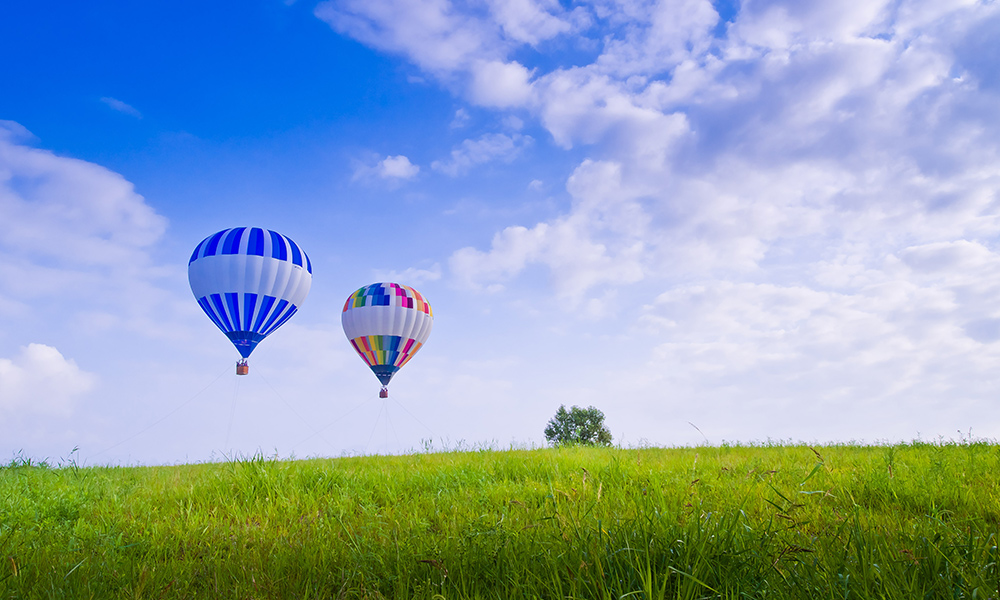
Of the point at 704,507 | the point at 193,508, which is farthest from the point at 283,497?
the point at 704,507

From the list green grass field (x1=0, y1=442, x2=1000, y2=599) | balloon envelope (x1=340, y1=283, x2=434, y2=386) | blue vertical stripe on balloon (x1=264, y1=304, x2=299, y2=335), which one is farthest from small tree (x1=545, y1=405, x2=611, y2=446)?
green grass field (x1=0, y1=442, x2=1000, y2=599)

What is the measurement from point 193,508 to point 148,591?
264 centimetres

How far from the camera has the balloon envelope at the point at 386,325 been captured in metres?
28.3

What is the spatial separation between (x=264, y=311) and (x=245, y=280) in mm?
1653

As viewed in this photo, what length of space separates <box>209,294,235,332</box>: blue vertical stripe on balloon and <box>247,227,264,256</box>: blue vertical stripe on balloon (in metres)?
2.33

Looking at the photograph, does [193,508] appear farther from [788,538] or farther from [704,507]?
[788,538]

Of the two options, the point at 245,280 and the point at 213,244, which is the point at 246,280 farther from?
the point at 213,244

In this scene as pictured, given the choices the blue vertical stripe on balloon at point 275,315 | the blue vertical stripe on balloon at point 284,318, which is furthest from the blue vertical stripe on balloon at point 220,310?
the blue vertical stripe on balloon at point 284,318

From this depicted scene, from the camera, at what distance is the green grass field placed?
103 inches

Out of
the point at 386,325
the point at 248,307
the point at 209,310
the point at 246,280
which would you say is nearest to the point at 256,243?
the point at 246,280

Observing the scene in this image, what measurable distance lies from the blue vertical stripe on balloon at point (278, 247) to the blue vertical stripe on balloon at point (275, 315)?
190cm

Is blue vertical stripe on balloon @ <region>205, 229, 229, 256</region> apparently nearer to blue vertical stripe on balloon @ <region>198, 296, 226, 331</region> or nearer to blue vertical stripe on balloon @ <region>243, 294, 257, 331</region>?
blue vertical stripe on balloon @ <region>198, 296, 226, 331</region>

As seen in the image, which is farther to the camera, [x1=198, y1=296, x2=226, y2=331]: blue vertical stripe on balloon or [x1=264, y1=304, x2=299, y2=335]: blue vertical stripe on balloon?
[x1=264, y1=304, x2=299, y2=335]: blue vertical stripe on balloon

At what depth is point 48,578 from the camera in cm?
333
